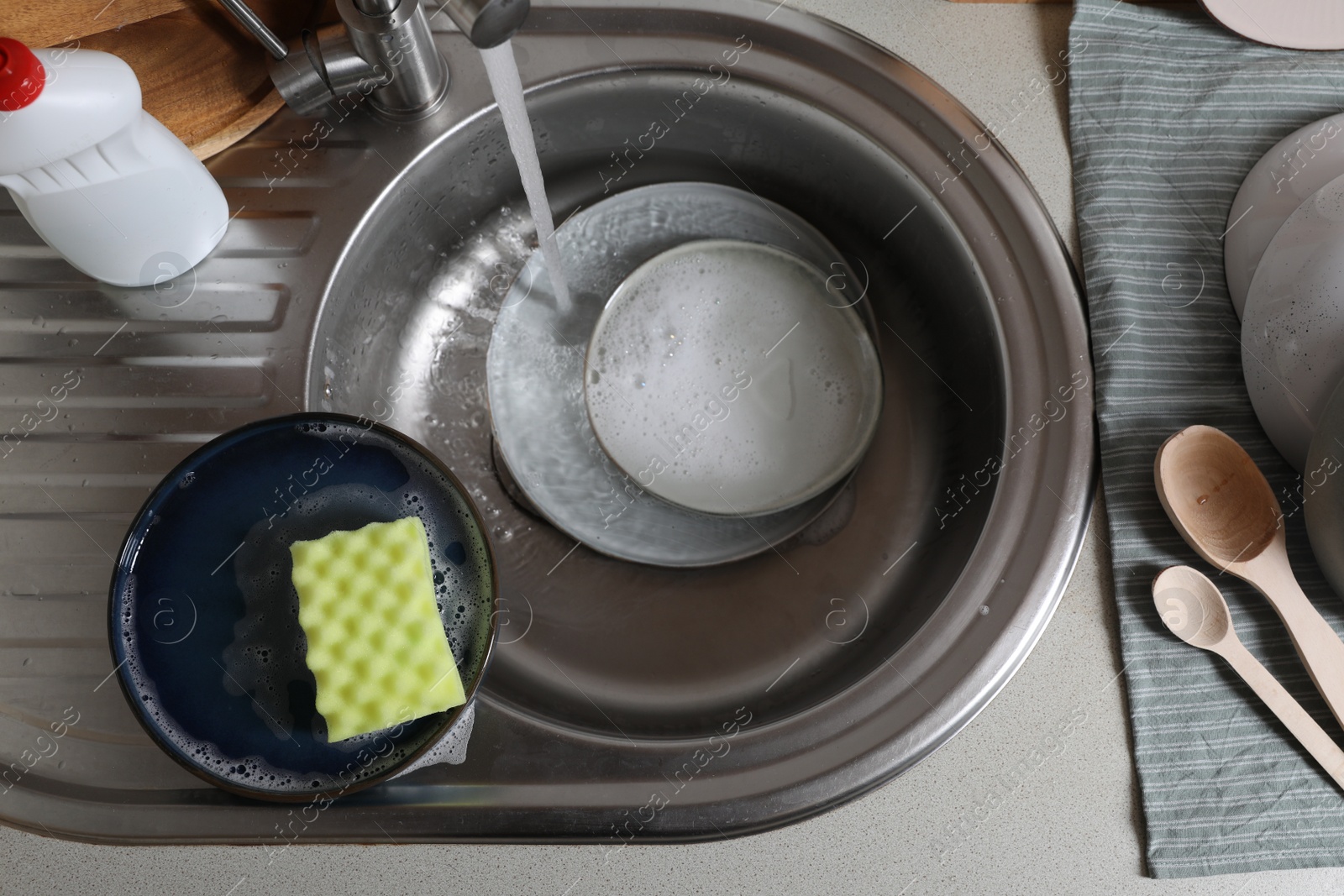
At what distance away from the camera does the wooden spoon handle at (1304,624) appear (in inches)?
21.7

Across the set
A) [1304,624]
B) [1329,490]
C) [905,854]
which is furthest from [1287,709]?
[905,854]

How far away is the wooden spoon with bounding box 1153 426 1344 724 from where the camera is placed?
55 centimetres

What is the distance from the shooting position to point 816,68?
0.70 m

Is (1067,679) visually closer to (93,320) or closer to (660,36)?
Result: (660,36)

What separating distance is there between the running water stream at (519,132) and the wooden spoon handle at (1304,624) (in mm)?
611

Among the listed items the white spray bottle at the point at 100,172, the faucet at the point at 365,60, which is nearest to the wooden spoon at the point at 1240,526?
the faucet at the point at 365,60

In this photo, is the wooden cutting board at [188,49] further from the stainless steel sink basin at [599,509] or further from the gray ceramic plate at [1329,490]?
the gray ceramic plate at [1329,490]

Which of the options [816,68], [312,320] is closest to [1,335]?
[312,320]

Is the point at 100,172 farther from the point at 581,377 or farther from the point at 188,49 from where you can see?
the point at 581,377

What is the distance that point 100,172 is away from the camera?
0.55 meters

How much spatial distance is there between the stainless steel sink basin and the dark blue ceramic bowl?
0.09m

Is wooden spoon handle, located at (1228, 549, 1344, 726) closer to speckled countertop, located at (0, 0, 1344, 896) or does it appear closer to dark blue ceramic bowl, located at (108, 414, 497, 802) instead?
speckled countertop, located at (0, 0, 1344, 896)

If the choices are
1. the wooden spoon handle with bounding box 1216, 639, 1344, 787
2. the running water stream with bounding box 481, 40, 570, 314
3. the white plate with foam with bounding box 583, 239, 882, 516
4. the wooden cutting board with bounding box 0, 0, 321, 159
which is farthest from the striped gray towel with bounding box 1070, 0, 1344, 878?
the wooden cutting board with bounding box 0, 0, 321, 159

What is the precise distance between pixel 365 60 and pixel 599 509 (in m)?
0.44
